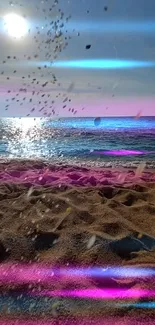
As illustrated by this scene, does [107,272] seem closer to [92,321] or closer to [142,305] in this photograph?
[142,305]

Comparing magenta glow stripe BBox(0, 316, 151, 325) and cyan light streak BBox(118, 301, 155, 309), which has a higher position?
cyan light streak BBox(118, 301, 155, 309)

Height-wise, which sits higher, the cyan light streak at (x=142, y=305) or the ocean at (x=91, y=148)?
the cyan light streak at (x=142, y=305)

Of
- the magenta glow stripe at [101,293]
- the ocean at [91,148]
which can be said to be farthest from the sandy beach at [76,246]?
the ocean at [91,148]

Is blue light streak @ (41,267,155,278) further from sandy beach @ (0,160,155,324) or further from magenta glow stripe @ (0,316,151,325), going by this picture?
magenta glow stripe @ (0,316,151,325)

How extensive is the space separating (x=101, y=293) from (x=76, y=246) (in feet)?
2.22

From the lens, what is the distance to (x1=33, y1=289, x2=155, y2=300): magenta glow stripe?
224 centimetres

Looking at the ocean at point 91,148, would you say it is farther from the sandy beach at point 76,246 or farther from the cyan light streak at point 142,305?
the cyan light streak at point 142,305

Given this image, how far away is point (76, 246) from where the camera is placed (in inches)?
115

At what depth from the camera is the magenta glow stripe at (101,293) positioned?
88.4 inches

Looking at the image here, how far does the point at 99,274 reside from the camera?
2.51 metres

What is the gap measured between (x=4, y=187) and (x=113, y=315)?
3.83 meters

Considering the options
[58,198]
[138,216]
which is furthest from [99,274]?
[58,198]

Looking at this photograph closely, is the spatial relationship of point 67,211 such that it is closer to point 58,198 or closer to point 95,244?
point 58,198

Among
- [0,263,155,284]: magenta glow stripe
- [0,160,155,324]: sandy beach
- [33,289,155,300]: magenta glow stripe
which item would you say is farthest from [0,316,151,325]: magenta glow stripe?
[0,263,155,284]: magenta glow stripe
